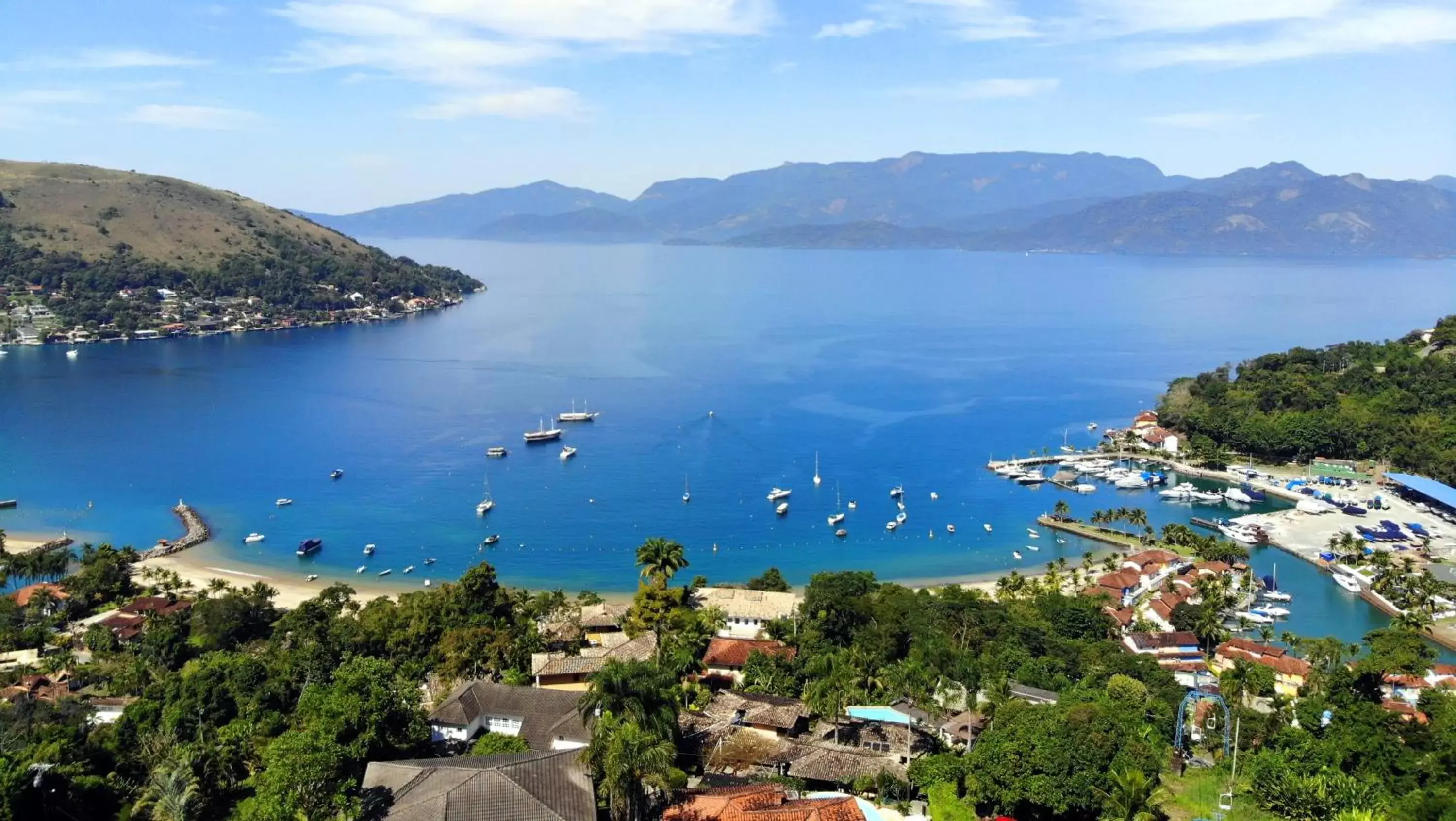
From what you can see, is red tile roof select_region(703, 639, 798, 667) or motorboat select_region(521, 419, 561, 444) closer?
red tile roof select_region(703, 639, 798, 667)

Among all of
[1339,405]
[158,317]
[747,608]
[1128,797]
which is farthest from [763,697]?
[158,317]

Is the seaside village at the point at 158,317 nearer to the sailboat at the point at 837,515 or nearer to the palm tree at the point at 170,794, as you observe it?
the sailboat at the point at 837,515

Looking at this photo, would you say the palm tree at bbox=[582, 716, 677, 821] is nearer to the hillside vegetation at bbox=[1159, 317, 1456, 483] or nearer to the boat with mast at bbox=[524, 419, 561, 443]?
the boat with mast at bbox=[524, 419, 561, 443]

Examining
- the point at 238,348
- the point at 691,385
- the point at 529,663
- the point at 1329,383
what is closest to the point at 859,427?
the point at 691,385

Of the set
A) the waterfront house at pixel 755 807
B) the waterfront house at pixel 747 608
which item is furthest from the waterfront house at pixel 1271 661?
the waterfront house at pixel 755 807

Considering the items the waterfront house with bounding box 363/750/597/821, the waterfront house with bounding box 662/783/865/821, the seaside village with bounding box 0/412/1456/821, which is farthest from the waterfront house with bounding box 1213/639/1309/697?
the waterfront house with bounding box 363/750/597/821

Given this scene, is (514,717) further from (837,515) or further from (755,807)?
(837,515)
